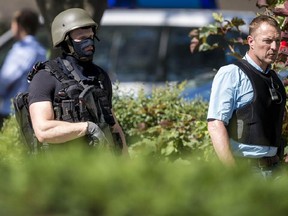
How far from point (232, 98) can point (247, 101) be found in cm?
10

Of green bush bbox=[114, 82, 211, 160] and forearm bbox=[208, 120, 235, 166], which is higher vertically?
forearm bbox=[208, 120, 235, 166]

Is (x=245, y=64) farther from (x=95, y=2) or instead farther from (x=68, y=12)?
(x=95, y=2)

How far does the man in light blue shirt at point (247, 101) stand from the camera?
522 centimetres

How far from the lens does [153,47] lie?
1268cm

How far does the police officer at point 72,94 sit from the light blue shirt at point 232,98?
599 millimetres

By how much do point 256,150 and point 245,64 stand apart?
17.9 inches

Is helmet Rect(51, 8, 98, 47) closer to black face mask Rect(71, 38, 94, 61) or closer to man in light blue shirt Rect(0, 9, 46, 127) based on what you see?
black face mask Rect(71, 38, 94, 61)

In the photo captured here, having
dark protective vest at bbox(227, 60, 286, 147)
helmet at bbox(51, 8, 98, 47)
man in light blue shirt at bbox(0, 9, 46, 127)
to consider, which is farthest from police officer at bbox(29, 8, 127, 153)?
man in light blue shirt at bbox(0, 9, 46, 127)

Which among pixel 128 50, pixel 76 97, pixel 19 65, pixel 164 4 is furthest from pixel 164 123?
pixel 164 4

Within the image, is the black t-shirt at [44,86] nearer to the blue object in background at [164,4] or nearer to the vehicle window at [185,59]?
the vehicle window at [185,59]

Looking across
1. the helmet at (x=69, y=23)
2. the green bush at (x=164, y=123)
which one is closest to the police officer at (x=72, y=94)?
the helmet at (x=69, y=23)

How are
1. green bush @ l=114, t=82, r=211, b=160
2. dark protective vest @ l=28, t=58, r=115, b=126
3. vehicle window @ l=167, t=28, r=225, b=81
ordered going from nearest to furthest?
dark protective vest @ l=28, t=58, r=115, b=126, green bush @ l=114, t=82, r=211, b=160, vehicle window @ l=167, t=28, r=225, b=81

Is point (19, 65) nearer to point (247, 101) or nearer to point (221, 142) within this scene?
point (247, 101)

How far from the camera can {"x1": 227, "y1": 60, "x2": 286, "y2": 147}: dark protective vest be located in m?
5.30
